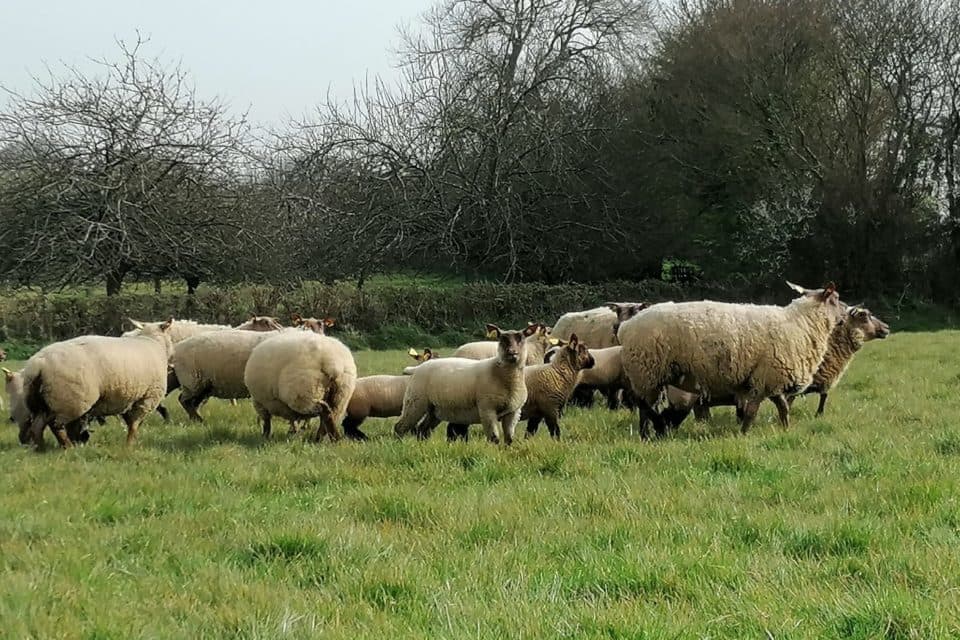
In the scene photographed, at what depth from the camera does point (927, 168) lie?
2869 cm

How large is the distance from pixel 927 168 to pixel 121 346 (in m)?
27.6

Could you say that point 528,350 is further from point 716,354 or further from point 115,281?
point 115,281

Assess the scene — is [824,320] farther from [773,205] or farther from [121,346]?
[773,205]

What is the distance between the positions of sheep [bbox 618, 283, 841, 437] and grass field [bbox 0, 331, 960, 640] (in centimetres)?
85

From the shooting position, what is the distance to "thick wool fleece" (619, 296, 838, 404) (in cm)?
967

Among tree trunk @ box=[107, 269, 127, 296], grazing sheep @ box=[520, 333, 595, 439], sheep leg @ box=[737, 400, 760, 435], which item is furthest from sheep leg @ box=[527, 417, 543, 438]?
tree trunk @ box=[107, 269, 127, 296]

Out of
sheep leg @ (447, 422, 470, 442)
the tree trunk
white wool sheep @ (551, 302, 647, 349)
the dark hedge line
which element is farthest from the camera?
the tree trunk

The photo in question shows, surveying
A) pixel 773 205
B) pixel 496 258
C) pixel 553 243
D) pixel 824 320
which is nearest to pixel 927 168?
pixel 773 205

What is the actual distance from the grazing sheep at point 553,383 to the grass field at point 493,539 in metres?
0.88

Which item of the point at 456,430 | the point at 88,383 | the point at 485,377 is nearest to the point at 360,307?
the point at 456,430

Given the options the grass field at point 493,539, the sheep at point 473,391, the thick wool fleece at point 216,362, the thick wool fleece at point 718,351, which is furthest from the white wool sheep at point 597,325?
the thick wool fleece at point 216,362

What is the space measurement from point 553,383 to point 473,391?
1.13 metres

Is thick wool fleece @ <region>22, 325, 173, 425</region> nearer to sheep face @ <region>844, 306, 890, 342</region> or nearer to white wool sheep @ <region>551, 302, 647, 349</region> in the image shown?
white wool sheep @ <region>551, 302, 647, 349</region>

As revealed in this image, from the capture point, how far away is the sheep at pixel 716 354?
31.7 feet
